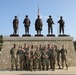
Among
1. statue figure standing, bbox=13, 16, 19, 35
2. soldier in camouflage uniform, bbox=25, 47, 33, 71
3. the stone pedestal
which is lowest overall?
soldier in camouflage uniform, bbox=25, 47, 33, 71

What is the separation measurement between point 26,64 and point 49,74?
9.24 ft

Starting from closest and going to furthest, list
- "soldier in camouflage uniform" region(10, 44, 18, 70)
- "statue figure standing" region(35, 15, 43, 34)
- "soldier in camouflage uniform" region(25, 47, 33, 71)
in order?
1. "soldier in camouflage uniform" region(25, 47, 33, 71)
2. "soldier in camouflage uniform" region(10, 44, 18, 70)
3. "statue figure standing" region(35, 15, 43, 34)

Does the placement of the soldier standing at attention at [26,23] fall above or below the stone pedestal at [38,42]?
above

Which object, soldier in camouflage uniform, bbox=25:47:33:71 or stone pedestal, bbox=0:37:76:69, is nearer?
soldier in camouflage uniform, bbox=25:47:33:71

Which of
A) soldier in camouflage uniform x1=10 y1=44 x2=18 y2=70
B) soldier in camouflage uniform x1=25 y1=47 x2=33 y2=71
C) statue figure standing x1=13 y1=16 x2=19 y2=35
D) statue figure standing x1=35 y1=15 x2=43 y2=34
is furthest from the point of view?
statue figure standing x1=35 y1=15 x2=43 y2=34

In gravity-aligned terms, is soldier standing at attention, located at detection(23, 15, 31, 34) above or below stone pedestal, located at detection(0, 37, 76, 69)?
above

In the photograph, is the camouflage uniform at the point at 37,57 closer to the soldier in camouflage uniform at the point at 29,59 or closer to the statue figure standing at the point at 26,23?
the soldier in camouflage uniform at the point at 29,59

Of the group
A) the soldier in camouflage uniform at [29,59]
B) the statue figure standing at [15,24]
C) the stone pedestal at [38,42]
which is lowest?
the soldier in camouflage uniform at [29,59]

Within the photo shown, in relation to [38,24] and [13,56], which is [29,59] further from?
[38,24]

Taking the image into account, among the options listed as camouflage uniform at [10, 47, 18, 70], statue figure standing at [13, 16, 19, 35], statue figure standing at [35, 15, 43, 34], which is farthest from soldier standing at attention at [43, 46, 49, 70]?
statue figure standing at [13, 16, 19, 35]

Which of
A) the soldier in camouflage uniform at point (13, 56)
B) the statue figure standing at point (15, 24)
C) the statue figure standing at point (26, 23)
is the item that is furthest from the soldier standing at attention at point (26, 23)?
the soldier in camouflage uniform at point (13, 56)

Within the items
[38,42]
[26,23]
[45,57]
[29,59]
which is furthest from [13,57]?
[26,23]

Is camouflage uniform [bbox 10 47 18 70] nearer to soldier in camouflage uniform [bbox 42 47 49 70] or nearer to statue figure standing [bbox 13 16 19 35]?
soldier in camouflage uniform [bbox 42 47 49 70]

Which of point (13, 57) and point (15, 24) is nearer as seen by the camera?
point (13, 57)
